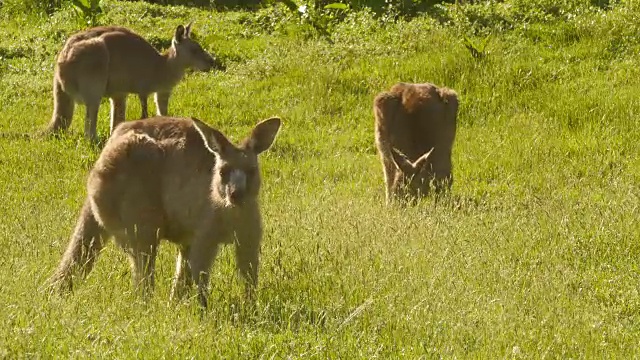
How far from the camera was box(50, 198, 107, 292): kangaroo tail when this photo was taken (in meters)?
7.12

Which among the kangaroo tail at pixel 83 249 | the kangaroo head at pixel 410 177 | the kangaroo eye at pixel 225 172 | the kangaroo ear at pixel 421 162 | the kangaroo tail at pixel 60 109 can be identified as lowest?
the kangaroo tail at pixel 60 109

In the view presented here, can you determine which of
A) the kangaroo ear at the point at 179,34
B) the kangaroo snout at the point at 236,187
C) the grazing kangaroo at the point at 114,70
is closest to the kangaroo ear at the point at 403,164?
the kangaroo snout at the point at 236,187

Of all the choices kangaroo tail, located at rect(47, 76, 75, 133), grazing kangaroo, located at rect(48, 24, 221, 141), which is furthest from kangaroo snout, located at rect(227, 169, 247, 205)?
kangaroo tail, located at rect(47, 76, 75, 133)

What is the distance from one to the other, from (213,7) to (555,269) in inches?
524

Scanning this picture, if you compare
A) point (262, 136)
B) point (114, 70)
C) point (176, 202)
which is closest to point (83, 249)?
point (176, 202)

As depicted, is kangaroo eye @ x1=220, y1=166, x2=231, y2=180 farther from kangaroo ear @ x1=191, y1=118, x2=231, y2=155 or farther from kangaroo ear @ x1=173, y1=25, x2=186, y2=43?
kangaroo ear @ x1=173, y1=25, x2=186, y2=43

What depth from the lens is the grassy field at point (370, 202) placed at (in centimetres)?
629

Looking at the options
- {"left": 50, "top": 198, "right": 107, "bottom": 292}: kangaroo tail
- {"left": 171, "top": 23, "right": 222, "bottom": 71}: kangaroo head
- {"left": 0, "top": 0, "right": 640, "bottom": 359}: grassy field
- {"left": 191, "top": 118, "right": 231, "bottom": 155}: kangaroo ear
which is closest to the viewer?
{"left": 0, "top": 0, "right": 640, "bottom": 359}: grassy field

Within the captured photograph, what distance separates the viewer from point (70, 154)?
39.6ft

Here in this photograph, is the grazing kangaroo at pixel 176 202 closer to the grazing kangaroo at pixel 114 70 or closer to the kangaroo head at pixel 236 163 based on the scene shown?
the kangaroo head at pixel 236 163

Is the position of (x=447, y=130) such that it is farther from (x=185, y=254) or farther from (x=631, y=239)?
(x=185, y=254)

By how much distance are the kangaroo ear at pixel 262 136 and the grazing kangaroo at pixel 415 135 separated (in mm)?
3370

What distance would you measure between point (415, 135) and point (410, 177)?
79cm

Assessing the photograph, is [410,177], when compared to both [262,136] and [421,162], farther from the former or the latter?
[262,136]
